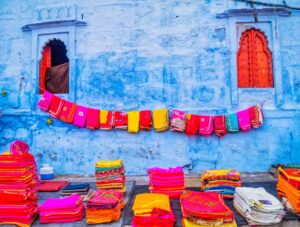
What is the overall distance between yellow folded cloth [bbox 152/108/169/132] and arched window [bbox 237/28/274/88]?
6.76ft

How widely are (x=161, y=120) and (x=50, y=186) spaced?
2985 mm

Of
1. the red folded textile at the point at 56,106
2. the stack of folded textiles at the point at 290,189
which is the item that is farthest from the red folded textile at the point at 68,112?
the stack of folded textiles at the point at 290,189

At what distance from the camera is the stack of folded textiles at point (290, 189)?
388 cm

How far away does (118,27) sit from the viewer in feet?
22.3

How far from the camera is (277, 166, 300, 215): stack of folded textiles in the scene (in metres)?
3.88

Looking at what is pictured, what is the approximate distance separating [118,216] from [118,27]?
4936 mm

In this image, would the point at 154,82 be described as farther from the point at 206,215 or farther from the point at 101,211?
the point at 206,215

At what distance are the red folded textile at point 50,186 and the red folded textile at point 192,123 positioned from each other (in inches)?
126

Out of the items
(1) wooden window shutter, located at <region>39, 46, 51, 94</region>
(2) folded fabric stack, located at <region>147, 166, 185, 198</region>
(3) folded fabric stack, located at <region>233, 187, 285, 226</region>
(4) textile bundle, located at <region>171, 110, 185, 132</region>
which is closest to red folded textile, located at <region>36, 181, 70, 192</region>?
(2) folded fabric stack, located at <region>147, 166, 185, 198</region>

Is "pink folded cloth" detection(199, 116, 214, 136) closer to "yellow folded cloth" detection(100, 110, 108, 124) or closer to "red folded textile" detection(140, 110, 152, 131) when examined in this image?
"red folded textile" detection(140, 110, 152, 131)

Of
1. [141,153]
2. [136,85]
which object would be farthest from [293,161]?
[136,85]

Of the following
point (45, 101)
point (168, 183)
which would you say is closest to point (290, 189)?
point (168, 183)

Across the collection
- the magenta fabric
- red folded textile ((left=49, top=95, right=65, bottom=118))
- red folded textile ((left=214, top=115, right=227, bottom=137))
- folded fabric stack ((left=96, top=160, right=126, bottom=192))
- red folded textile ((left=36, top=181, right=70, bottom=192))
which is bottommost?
red folded textile ((left=36, top=181, right=70, bottom=192))

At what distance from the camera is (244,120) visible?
20.1ft
